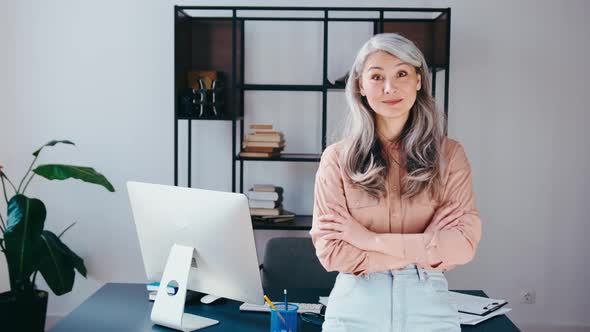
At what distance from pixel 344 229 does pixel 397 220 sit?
15 centimetres

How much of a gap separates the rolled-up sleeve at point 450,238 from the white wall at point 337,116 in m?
2.12

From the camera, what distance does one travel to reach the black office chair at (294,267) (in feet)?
10.1

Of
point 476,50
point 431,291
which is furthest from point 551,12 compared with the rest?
point 431,291

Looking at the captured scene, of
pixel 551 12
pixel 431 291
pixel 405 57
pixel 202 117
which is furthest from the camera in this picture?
pixel 551 12

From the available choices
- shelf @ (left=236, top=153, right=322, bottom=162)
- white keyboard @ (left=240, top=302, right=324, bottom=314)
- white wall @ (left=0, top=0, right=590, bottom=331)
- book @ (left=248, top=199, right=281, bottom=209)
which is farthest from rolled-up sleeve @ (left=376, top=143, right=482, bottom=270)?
white wall @ (left=0, top=0, right=590, bottom=331)

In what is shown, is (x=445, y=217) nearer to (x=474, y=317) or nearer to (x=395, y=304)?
(x=395, y=304)

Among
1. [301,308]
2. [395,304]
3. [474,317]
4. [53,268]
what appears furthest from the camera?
[53,268]

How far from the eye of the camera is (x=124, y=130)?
158 inches

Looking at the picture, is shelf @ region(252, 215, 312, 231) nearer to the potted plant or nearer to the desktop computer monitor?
the potted plant

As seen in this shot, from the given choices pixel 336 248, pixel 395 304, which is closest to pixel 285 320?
pixel 336 248

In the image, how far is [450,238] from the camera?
1.84 metres

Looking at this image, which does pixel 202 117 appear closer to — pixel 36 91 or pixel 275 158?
pixel 275 158

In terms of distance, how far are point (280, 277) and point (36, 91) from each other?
196 cm

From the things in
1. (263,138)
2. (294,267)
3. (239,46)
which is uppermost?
(239,46)
